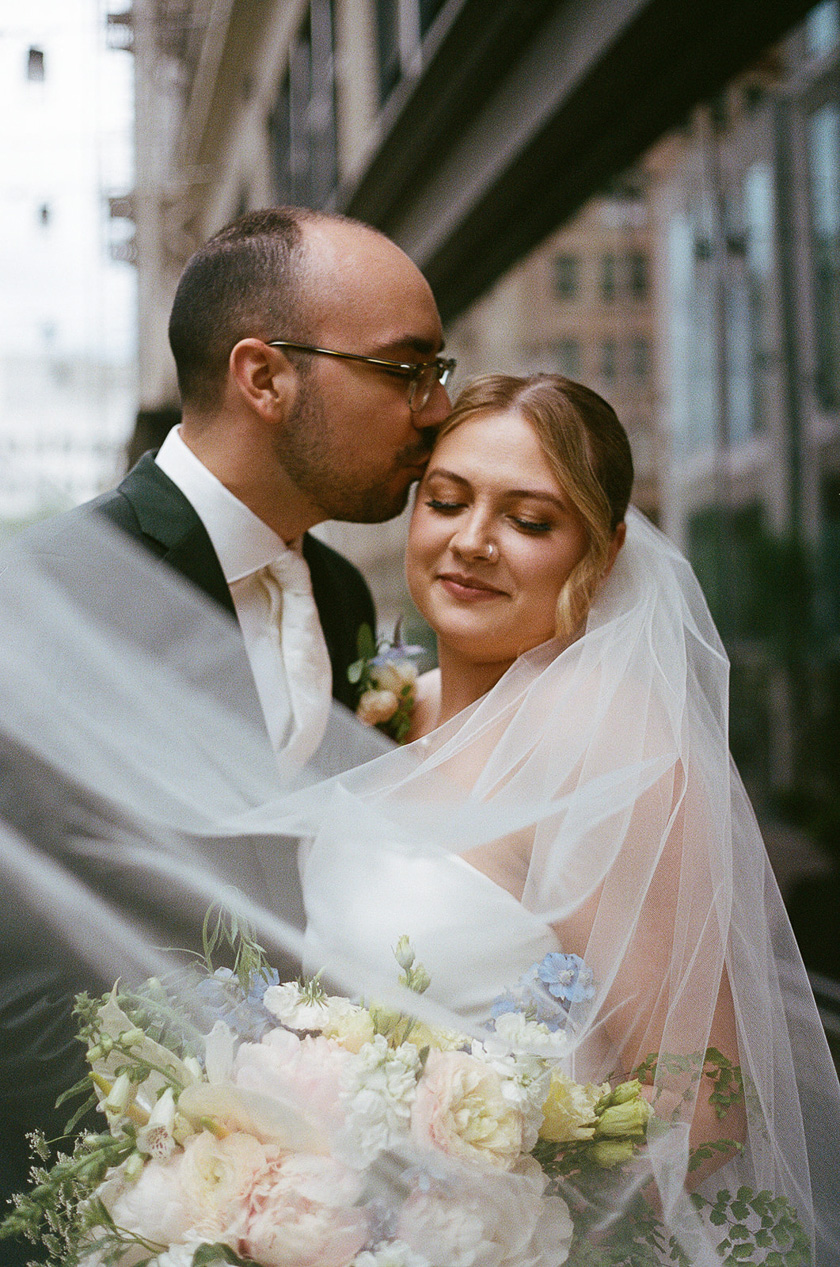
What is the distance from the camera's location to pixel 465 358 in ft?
16.8

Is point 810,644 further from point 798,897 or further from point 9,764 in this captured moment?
point 9,764

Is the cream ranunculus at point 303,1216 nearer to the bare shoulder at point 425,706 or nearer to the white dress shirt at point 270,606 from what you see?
the white dress shirt at point 270,606

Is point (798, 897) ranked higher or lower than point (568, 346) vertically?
lower

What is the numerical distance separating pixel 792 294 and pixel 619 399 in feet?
3.38

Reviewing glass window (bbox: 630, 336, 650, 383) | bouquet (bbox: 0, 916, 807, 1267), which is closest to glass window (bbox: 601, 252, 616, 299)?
glass window (bbox: 630, 336, 650, 383)

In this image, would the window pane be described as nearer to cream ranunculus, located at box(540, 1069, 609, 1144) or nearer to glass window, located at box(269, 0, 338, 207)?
glass window, located at box(269, 0, 338, 207)

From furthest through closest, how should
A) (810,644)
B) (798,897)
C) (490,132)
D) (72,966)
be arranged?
1. (810,644)
2. (490,132)
3. (798,897)
4. (72,966)

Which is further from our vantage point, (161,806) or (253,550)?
(253,550)

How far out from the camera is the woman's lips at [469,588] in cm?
211

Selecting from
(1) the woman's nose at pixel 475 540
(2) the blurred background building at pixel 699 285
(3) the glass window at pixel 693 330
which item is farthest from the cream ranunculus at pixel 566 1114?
(3) the glass window at pixel 693 330

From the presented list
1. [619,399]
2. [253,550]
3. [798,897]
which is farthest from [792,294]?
[253,550]

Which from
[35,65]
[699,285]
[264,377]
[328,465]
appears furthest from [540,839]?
[699,285]

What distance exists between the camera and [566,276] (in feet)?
17.5

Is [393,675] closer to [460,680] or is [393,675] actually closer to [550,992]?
[460,680]
